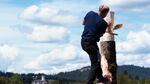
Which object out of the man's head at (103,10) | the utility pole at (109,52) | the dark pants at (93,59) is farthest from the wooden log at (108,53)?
the man's head at (103,10)

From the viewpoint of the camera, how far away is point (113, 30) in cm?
1712

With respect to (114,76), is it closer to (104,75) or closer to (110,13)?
(104,75)

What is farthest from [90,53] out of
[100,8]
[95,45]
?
[100,8]

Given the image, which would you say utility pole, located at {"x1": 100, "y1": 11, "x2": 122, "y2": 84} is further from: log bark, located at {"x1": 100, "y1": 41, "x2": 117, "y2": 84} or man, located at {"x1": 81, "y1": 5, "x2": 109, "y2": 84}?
man, located at {"x1": 81, "y1": 5, "x2": 109, "y2": 84}

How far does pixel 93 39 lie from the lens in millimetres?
16312

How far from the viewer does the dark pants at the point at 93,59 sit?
53.1 feet

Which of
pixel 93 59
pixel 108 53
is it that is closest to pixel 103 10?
pixel 93 59

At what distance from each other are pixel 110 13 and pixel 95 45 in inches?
45.5

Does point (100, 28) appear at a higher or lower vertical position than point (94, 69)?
higher

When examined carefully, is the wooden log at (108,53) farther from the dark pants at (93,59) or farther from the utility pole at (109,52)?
the dark pants at (93,59)

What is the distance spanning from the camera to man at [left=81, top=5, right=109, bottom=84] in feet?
53.2

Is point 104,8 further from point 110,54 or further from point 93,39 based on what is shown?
point 110,54

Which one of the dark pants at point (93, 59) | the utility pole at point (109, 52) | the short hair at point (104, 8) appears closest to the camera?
the short hair at point (104, 8)

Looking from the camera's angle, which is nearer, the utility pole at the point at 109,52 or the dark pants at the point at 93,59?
the dark pants at the point at 93,59
